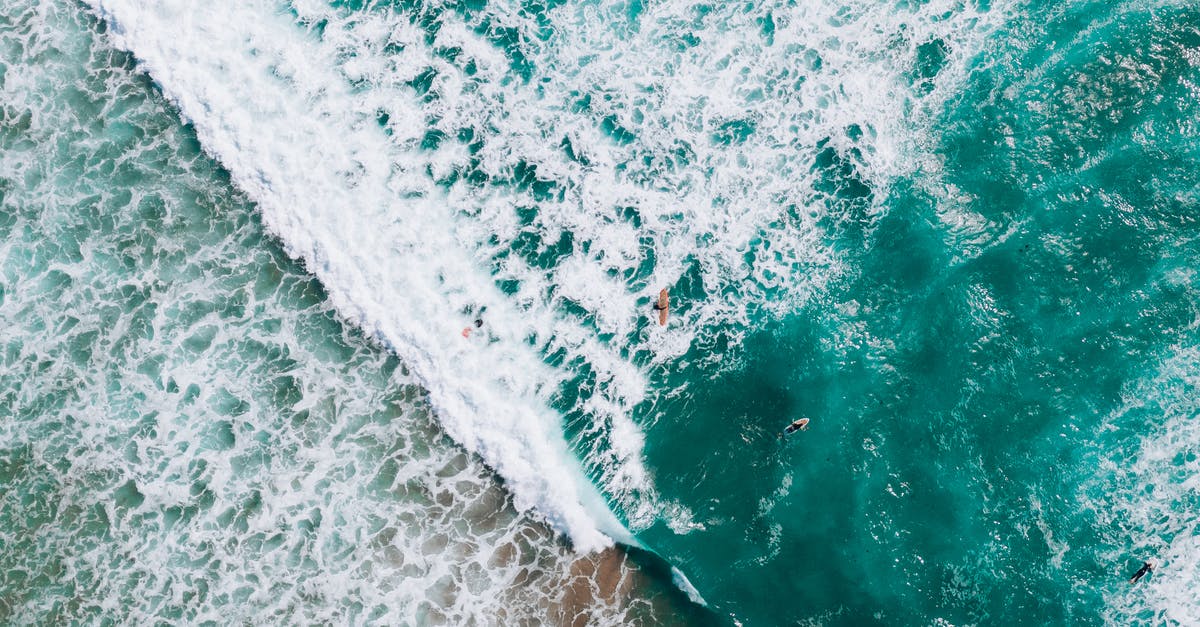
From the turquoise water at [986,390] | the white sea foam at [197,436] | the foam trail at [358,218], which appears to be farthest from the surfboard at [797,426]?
the white sea foam at [197,436]

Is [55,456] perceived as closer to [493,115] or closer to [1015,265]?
[493,115]

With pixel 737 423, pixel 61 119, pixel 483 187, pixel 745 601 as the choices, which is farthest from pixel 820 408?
pixel 61 119

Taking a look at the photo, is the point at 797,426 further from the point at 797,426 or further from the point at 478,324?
the point at 478,324

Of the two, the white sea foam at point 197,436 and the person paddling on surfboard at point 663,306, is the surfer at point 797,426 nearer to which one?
the person paddling on surfboard at point 663,306

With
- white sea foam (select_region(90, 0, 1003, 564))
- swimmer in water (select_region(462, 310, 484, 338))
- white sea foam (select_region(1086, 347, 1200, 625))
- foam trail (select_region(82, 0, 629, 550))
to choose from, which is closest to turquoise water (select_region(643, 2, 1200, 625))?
white sea foam (select_region(1086, 347, 1200, 625))

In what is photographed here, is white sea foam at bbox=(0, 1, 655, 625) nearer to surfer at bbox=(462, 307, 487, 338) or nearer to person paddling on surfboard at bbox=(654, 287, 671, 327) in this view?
surfer at bbox=(462, 307, 487, 338)

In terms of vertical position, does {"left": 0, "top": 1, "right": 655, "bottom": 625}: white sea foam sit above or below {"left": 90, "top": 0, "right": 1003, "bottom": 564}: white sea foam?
below

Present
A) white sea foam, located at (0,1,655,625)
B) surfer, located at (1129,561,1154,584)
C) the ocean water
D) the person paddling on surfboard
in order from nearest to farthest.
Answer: surfer, located at (1129,561,1154,584) → the ocean water → white sea foam, located at (0,1,655,625) → the person paddling on surfboard
